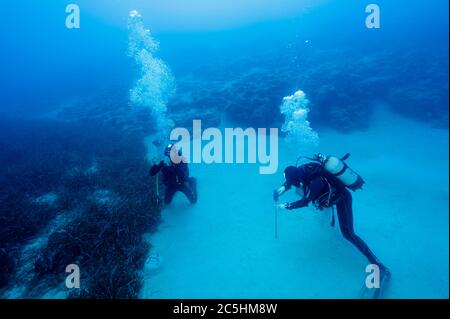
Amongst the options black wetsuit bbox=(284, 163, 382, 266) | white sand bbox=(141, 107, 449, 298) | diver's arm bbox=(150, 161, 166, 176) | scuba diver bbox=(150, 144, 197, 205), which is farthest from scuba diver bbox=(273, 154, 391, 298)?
diver's arm bbox=(150, 161, 166, 176)

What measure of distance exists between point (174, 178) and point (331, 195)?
4274mm

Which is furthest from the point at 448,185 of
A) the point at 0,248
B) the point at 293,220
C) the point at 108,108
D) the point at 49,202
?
the point at 108,108

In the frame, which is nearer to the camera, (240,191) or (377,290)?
(377,290)

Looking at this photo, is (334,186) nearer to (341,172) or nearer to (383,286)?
(341,172)

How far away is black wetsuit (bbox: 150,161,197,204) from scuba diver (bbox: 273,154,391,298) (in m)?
3.31

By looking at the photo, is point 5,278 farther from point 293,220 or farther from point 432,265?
point 432,265

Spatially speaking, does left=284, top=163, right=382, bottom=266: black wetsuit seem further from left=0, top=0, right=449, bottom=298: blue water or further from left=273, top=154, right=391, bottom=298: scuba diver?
left=0, top=0, right=449, bottom=298: blue water

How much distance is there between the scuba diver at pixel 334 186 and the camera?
4840 millimetres

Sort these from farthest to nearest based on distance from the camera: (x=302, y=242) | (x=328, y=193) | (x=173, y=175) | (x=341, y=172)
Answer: (x=173, y=175) → (x=302, y=242) → (x=328, y=193) → (x=341, y=172)

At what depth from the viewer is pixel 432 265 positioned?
16.3 ft

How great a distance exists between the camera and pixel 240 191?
29.2 ft

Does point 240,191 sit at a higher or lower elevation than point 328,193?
lower

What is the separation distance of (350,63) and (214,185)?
53.4 feet

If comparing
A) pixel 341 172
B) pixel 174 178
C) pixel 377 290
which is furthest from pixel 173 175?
pixel 377 290
